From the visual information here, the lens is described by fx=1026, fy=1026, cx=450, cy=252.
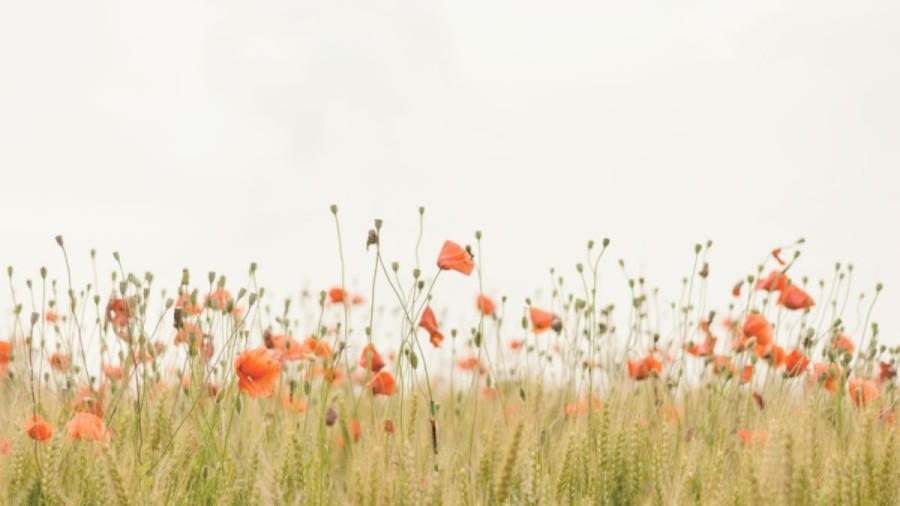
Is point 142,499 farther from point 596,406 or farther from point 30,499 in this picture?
point 596,406

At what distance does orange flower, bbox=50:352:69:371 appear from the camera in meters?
4.17

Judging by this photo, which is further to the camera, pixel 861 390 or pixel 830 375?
pixel 830 375

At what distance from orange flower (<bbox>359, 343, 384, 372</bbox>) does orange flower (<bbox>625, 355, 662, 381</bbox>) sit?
1.04 meters

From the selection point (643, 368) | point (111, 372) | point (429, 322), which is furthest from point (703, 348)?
point (111, 372)

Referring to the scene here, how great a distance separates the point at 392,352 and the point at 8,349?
1905 mm

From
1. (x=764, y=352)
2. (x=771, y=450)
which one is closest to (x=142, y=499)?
(x=771, y=450)

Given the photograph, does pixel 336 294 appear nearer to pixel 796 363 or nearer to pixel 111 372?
pixel 111 372

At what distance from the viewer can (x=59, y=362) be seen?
4180mm

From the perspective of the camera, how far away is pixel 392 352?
546 cm

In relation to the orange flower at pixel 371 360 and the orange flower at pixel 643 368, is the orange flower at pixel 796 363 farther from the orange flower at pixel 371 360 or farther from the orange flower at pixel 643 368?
the orange flower at pixel 371 360

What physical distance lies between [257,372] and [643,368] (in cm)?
176

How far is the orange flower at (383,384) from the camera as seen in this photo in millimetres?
3639

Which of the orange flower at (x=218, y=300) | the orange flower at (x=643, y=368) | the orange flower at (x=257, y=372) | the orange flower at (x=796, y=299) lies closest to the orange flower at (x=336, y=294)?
the orange flower at (x=218, y=300)

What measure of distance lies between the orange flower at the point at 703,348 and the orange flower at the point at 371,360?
1.27m
